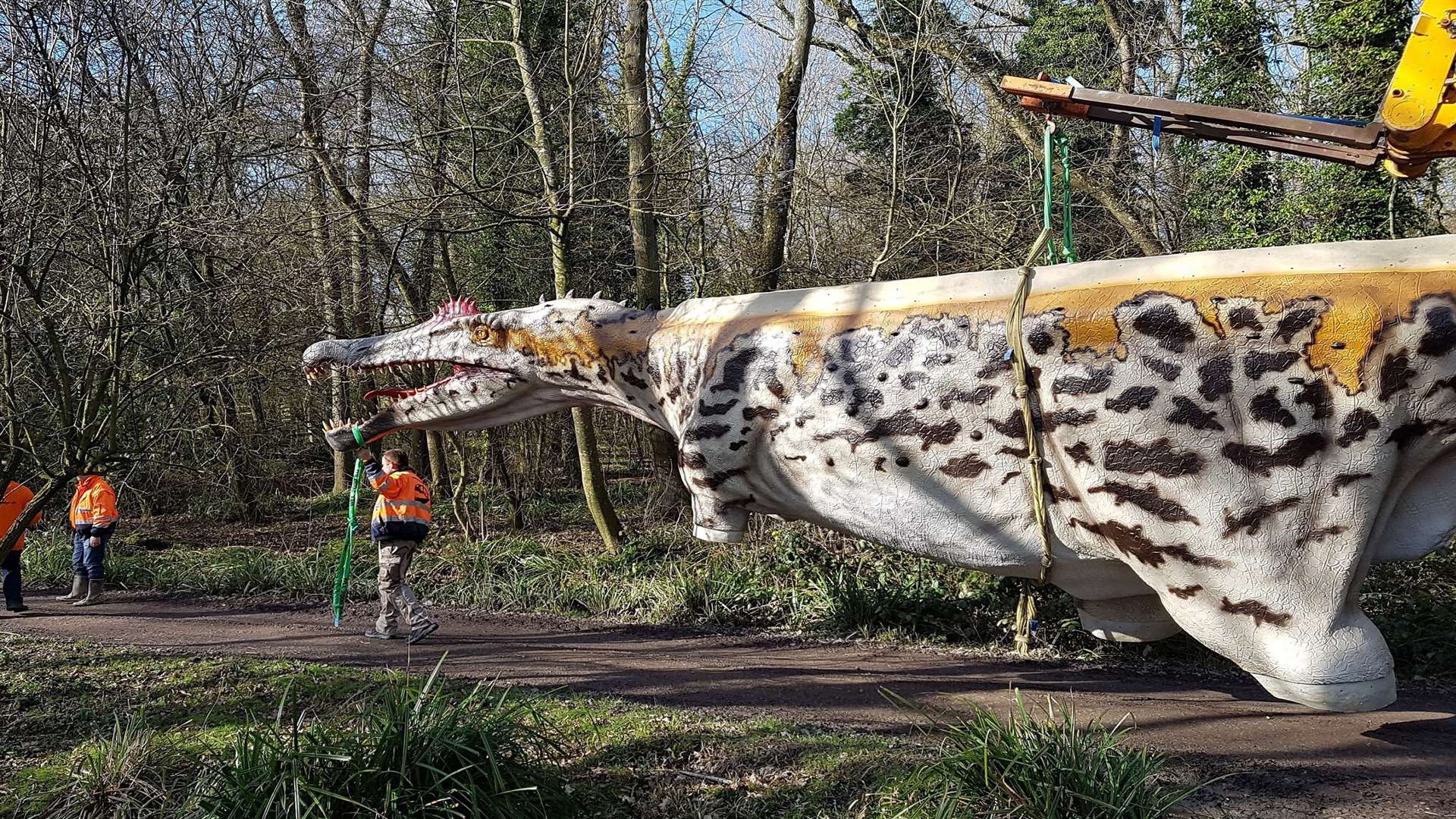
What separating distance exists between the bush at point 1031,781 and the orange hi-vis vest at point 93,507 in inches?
377

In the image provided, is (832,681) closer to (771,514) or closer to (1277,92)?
(771,514)

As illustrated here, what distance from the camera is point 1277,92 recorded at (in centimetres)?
977

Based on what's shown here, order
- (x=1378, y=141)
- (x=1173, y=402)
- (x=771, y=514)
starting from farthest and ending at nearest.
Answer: (x=771, y=514)
(x=1378, y=141)
(x=1173, y=402)

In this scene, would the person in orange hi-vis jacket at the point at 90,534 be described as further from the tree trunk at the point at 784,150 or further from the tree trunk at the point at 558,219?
the tree trunk at the point at 784,150

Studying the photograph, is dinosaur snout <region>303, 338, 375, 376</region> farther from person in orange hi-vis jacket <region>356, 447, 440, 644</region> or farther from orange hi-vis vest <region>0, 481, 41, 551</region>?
orange hi-vis vest <region>0, 481, 41, 551</region>

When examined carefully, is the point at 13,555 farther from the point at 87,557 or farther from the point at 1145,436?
the point at 1145,436

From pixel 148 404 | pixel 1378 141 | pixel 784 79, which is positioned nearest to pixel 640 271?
pixel 784 79

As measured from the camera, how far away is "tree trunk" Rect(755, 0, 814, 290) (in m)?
10.9

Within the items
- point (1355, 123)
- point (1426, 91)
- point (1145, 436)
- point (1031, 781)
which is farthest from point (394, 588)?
point (1426, 91)

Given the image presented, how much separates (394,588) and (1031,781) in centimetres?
593

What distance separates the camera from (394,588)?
786 cm

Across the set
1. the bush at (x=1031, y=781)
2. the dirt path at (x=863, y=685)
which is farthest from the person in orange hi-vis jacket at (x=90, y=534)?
the bush at (x=1031, y=781)

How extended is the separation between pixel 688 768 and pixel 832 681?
7.37ft

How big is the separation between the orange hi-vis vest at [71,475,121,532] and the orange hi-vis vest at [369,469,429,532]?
4254 mm
